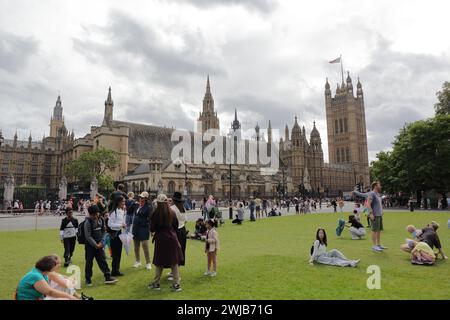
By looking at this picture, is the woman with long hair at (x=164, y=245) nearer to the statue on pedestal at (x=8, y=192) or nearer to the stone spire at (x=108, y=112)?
the statue on pedestal at (x=8, y=192)

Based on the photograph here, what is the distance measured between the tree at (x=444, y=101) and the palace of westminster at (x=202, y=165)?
1209 inches

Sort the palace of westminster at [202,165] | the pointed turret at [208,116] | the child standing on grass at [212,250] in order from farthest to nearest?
the pointed turret at [208,116], the palace of westminster at [202,165], the child standing on grass at [212,250]

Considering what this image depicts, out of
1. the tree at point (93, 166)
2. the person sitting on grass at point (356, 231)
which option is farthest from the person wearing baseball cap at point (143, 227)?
the tree at point (93, 166)

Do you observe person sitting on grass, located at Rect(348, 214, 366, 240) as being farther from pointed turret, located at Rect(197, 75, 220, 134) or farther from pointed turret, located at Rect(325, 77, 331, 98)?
pointed turret, located at Rect(325, 77, 331, 98)

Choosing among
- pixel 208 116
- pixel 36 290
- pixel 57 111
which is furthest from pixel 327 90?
pixel 36 290

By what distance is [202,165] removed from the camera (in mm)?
72375

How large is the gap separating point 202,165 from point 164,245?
216ft

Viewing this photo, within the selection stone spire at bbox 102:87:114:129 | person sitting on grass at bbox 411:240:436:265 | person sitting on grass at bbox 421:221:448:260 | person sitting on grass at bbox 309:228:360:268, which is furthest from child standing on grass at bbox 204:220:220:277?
stone spire at bbox 102:87:114:129

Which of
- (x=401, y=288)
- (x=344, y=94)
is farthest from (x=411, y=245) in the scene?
(x=344, y=94)

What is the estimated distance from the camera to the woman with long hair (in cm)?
659

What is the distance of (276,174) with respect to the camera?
8669 centimetres

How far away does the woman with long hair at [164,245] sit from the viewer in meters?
6.59

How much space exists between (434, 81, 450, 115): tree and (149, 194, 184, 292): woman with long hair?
49.5 m
